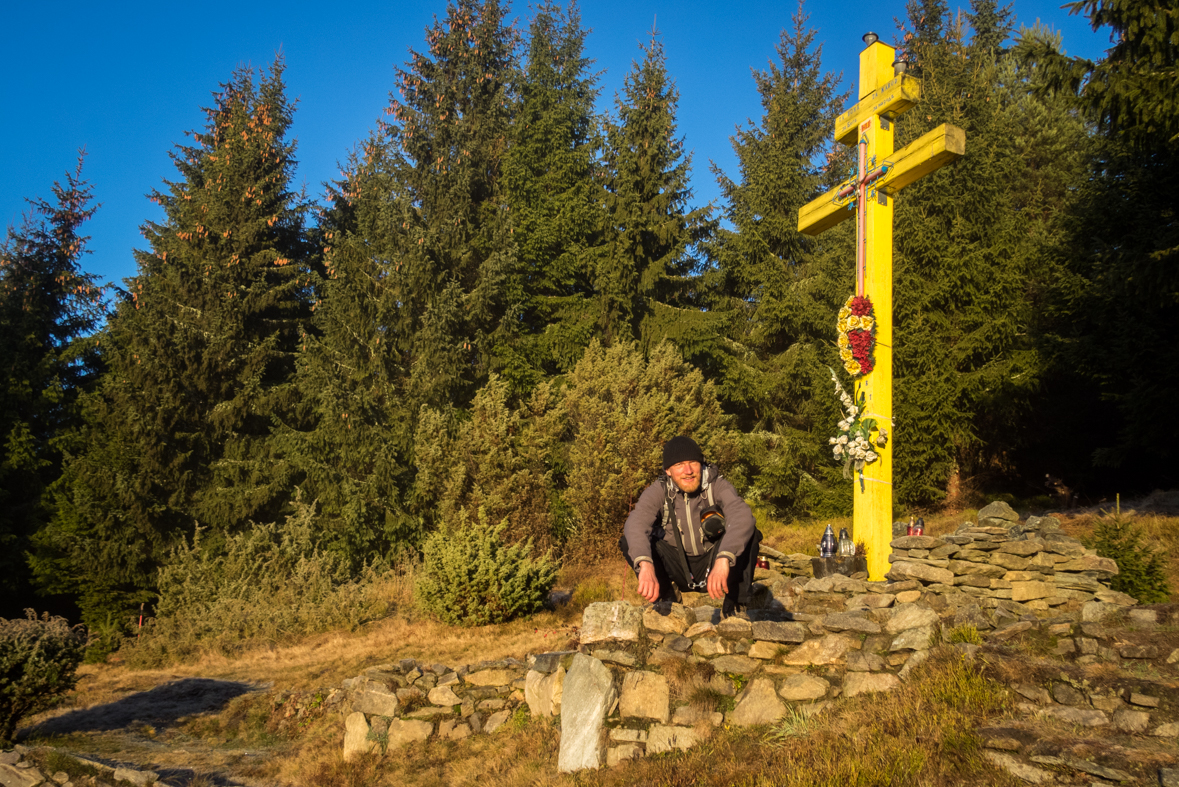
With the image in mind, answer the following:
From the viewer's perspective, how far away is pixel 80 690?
11.3 m

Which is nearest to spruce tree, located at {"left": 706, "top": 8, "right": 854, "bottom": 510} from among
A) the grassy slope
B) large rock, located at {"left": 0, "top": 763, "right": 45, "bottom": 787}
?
the grassy slope

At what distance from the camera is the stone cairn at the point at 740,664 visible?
548cm

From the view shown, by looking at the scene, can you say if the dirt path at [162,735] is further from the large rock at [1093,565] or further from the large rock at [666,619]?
the large rock at [1093,565]

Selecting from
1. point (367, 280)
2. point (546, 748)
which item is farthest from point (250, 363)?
point (546, 748)

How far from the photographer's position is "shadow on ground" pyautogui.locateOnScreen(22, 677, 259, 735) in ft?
28.5

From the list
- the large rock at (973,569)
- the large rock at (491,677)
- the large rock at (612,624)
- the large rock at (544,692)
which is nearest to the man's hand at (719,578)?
the large rock at (612,624)

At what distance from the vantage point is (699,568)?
538 cm

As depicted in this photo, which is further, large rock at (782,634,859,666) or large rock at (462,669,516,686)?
large rock at (462,669,516,686)

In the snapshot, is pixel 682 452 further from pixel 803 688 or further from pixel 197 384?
pixel 197 384

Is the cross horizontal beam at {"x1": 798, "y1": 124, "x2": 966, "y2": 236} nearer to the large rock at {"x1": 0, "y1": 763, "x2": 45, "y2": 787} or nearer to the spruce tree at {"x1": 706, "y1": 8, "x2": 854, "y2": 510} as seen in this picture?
the spruce tree at {"x1": 706, "y1": 8, "x2": 854, "y2": 510}

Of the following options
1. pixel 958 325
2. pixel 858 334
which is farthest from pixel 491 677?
pixel 958 325

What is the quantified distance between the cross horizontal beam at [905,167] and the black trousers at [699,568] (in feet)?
19.2

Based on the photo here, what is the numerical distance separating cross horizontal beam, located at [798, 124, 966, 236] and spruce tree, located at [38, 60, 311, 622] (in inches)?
602

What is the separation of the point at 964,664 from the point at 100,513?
19.3 meters
